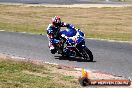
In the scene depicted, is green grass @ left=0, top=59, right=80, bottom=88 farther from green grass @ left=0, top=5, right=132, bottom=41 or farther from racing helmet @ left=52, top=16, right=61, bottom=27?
green grass @ left=0, top=5, right=132, bottom=41

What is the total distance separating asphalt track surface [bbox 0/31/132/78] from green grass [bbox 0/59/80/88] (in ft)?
6.98

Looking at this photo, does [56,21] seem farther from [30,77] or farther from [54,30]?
[30,77]

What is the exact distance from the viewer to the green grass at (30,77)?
10828 millimetres

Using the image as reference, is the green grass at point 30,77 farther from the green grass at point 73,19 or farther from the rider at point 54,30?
the green grass at point 73,19

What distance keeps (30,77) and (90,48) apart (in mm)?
8307

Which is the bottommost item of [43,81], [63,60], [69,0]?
[69,0]

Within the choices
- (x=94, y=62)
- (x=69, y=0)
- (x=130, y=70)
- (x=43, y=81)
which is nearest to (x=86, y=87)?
(x=43, y=81)

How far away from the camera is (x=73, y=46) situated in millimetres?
16797

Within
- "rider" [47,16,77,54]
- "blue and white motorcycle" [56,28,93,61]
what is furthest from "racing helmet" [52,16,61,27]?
"blue and white motorcycle" [56,28,93,61]

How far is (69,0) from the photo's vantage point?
7256cm

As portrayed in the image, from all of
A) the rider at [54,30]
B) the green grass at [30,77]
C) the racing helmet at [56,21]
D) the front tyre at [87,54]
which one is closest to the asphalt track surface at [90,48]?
the front tyre at [87,54]

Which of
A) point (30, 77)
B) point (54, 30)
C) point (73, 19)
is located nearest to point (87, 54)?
point (54, 30)

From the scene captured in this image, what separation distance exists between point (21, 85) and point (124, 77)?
3.79m

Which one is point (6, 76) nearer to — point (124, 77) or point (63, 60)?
point (124, 77)
